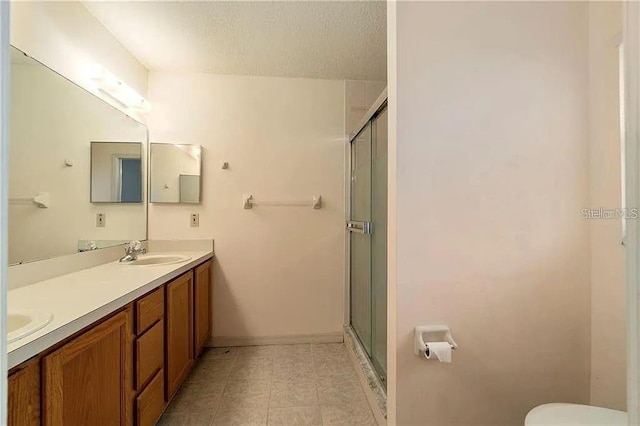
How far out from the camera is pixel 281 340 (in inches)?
91.5

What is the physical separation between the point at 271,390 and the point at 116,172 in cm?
182

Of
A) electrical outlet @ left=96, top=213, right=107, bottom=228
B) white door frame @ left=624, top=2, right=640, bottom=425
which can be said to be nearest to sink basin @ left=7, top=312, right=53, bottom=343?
electrical outlet @ left=96, top=213, right=107, bottom=228

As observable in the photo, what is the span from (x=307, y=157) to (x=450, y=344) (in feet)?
6.02

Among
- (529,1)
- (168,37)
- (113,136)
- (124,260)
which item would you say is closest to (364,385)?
(124,260)

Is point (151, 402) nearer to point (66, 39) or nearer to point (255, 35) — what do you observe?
point (66, 39)

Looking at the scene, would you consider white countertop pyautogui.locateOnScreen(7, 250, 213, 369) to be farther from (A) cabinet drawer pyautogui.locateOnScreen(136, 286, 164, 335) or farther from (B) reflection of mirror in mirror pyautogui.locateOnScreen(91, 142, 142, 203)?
(B) reflection of mirror in mirror pyautogui.locateOnScreen(91, 142, 142, 203)

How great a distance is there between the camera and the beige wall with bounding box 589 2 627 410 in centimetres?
98

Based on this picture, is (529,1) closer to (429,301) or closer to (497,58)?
(497,58)

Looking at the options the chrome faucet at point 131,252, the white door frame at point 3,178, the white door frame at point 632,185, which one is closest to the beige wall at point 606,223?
the white door frame at point 632,185

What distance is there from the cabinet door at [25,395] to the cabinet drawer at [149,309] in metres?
0.45

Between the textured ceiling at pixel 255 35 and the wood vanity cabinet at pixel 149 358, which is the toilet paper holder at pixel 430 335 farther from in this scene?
the textured ceiling at pixel 255 35

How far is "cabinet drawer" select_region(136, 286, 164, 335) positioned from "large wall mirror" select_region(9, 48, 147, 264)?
0.55 m

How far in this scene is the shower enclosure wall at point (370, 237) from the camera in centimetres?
158

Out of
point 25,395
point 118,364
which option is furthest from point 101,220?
point 25,395
